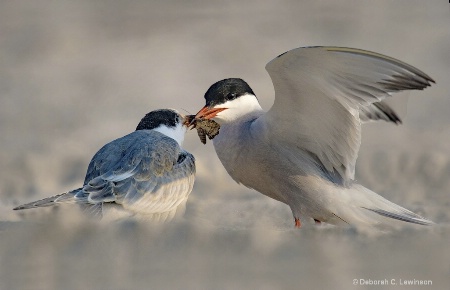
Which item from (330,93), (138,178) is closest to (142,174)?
(138,178)

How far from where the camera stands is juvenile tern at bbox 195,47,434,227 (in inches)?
203

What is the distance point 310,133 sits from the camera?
Result: 5641 millimetres

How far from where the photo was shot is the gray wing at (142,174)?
5.57m

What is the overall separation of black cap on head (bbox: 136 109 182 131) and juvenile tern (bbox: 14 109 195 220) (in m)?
0.07

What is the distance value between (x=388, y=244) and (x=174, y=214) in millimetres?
1274

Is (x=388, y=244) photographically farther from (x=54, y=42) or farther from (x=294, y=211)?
(x=54, y=42)

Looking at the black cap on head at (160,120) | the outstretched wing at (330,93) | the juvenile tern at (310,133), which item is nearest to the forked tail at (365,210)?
the juvenile tern at (310,133)

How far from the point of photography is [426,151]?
8039 millimetres

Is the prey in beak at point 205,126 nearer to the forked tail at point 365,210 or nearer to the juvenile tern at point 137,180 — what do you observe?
the juvenile tern at point 137,180

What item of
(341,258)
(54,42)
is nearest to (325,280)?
(341,258)

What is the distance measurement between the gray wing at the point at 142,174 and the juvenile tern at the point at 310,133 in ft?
0.84

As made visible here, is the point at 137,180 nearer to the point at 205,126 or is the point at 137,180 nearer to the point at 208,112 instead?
the point at 208,112

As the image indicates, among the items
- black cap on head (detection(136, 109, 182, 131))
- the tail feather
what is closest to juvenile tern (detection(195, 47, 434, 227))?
black cap on head (detection(136, 109, 182, 131))

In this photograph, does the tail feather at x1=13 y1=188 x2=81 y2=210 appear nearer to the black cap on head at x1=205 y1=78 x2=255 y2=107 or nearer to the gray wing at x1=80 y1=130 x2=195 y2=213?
the gray wing at x1=80 y1=130 x2=195 y2=213
